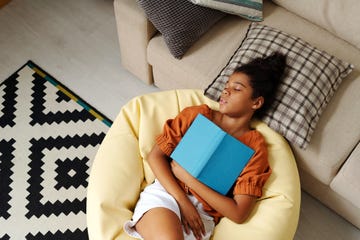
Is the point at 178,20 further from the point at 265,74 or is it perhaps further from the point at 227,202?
the point at 227,202

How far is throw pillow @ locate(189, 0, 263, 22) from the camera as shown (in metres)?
1.60

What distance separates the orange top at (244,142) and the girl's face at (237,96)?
98mm

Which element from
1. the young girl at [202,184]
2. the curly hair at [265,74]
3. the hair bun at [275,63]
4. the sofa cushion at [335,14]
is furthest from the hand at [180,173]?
the sofa cushion at [335,14]

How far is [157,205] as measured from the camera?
4.41ft

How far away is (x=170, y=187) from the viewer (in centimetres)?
137

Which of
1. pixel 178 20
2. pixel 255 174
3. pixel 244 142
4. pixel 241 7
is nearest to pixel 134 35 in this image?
pixel 178 20

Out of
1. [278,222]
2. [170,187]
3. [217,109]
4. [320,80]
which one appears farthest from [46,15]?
[278,222]

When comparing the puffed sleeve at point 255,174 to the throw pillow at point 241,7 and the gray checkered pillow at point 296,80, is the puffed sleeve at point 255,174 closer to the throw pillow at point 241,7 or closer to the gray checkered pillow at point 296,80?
the gray checkered pillow at point 296,80

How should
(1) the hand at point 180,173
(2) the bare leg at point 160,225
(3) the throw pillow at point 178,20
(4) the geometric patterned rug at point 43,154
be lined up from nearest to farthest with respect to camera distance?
(2) the bare leg at point 160,225, (1) the hand at point 180,173, (3) the throw pillow at point 178,20, (4) the geometric patterned rug at point 43,154

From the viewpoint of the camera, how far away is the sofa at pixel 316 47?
4.75 feet

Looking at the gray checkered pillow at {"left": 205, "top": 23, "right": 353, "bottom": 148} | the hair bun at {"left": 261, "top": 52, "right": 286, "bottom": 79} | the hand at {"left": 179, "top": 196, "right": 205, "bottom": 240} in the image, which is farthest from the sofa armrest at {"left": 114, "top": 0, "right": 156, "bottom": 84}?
the hand at {"left": 179, "top": 196, "right": 205, "bottom": 240}

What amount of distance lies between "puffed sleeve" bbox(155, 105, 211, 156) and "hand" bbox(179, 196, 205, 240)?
0.66 feet

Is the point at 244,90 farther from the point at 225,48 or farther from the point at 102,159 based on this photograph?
the point at 102,159

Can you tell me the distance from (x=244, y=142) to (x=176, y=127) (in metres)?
0.26
